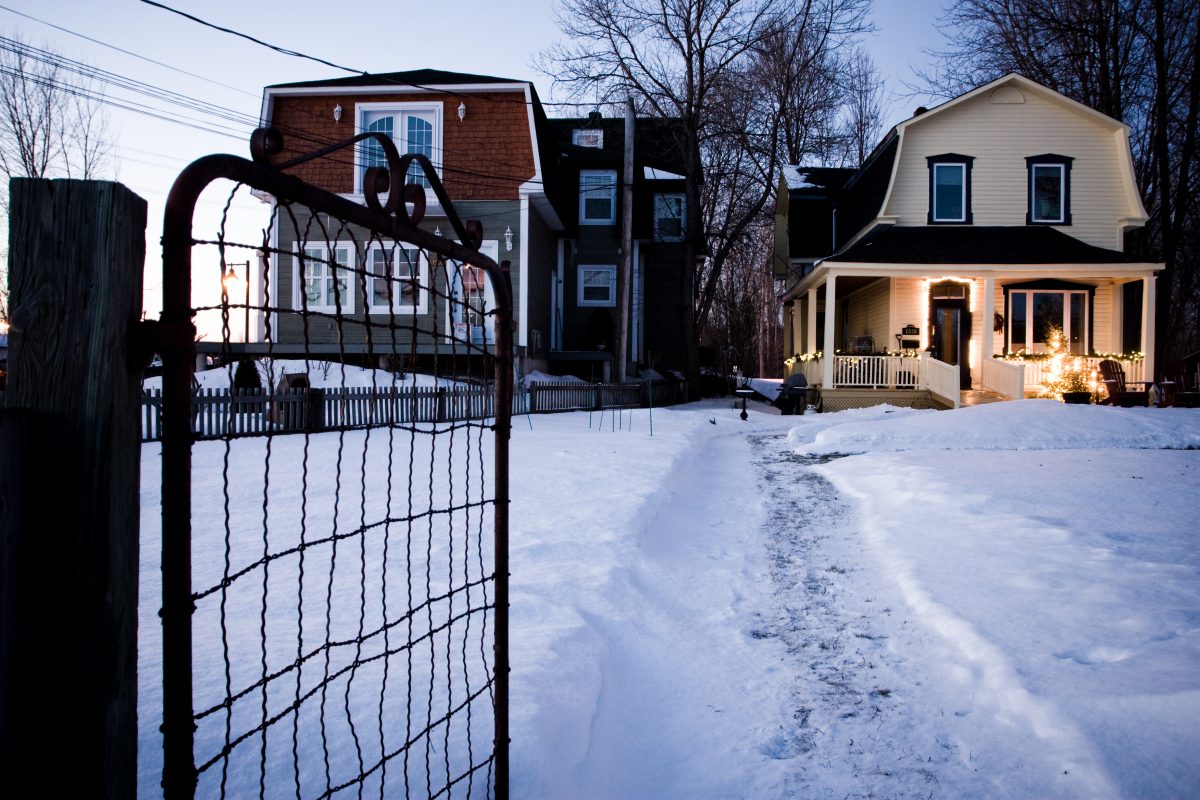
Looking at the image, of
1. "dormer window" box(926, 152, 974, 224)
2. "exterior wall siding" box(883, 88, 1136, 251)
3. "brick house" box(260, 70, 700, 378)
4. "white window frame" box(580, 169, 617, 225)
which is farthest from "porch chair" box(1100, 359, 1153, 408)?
"white window frame" box(580, 169, 617, 225)

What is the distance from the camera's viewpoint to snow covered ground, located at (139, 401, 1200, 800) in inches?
121

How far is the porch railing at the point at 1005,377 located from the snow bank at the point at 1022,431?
3.80 meters

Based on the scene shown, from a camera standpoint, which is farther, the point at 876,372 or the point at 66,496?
the point at 876,372

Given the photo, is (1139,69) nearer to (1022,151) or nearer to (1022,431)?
(1022,151)

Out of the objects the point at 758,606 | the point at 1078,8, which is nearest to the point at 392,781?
the point at 758,606

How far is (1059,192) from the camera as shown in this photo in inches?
785

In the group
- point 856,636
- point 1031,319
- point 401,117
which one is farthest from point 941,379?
point 401,117

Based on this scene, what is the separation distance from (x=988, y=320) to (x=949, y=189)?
4.41 meters

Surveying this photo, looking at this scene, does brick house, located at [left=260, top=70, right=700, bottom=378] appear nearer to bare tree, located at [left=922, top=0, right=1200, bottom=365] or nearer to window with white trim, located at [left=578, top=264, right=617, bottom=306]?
window with white trim, located at [left=578, top=264, right=617, bottom=306]

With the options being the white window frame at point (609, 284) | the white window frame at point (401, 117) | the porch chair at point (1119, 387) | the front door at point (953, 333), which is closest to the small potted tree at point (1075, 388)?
the porch chair at point (1119, 387)

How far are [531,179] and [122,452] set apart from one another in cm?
1972

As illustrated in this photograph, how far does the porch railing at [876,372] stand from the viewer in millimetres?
18406

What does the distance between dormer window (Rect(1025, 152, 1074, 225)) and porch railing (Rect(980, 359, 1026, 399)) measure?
4.33 m

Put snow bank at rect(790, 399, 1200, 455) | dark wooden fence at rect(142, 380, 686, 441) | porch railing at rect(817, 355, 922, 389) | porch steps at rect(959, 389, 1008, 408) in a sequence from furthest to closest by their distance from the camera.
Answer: porch railing at rect(817, 355, 922, 389) < porch steps at rect(959, 389, 1008, 408) < snow bank at rect(790, 399, 1200, 455) < dark wooden fence at rect(142, 380, 686, 441)
